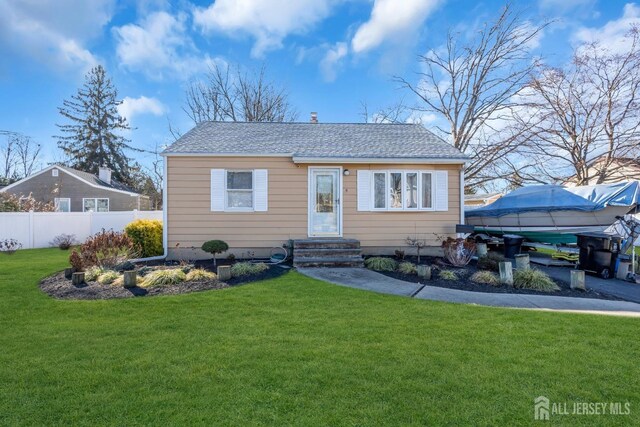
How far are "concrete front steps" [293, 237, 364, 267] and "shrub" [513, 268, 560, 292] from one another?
11.4 ft

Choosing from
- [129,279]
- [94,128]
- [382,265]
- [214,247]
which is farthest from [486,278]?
[94,128]

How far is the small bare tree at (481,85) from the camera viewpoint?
1703 centimetres

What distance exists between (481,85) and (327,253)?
16.4 metres

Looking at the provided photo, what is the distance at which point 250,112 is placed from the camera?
23.0 meters

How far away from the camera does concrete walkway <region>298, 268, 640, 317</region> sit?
4.97 metres

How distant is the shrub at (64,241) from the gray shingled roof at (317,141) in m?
7.60

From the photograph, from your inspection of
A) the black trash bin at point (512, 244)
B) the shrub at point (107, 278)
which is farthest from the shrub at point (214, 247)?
the black trash bin at point (512, 244)

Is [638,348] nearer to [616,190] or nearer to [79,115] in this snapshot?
[616,190]

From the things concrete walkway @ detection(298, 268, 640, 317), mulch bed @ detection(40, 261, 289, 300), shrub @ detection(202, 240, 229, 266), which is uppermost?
shrub @ detection(202, 240, 229, 266)

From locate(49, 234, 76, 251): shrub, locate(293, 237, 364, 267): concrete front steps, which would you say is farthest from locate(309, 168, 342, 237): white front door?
locate(49, 234, 76, 251): shrub

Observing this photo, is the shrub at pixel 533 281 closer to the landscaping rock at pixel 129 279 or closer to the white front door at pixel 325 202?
the white front door at pixel 325 202

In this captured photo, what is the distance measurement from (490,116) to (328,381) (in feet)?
65.4

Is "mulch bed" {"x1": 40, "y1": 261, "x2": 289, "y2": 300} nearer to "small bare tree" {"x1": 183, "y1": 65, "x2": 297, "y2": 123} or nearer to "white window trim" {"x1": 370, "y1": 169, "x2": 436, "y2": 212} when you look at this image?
"white window trim" {"x1": 370, "y1": 169, "x2": 436, "y2": 212}

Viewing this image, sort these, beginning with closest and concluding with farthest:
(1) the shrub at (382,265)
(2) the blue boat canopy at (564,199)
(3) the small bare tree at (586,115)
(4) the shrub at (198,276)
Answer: (4) the shrub at (198,276)
(1) the shrub at (382,265)
(2) the blue boat canopy at (564,199)
(3) the small bare tree at (586,115)
